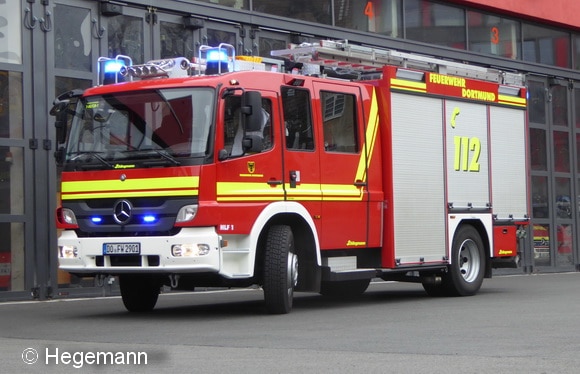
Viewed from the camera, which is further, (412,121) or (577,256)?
(577,256)

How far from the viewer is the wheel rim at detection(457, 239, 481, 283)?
1725 cm

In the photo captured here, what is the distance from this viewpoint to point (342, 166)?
14.8m

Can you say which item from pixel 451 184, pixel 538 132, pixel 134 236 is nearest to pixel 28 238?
pixel 134 236

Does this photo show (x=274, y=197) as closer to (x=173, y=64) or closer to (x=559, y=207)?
(x=173, y=64)

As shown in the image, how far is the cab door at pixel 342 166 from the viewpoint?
14.5 metres

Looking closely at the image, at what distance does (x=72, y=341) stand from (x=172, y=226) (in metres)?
2.30

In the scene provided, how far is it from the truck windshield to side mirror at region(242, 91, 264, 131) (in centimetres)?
35

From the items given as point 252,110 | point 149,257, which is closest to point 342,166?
point 252,110

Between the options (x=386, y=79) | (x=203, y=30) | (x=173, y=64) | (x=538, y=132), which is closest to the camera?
(x=173, y=64)

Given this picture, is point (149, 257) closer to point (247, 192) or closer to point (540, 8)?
point (247, 192)

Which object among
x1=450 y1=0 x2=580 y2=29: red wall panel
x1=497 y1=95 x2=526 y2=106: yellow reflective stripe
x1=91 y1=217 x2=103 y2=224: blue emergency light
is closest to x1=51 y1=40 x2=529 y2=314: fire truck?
x1=91 y1=217 x2=103 y2=224: blue emergency light

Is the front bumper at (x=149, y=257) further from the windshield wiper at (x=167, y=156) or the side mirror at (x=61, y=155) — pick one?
the side mirror at (x=61, y=155)

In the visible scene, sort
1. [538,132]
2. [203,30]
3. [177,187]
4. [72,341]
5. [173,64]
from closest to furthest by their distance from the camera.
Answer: [72,341] → [177,187] → [173,64] → [203,30] → [538,132]

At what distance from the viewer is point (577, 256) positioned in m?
28.3
